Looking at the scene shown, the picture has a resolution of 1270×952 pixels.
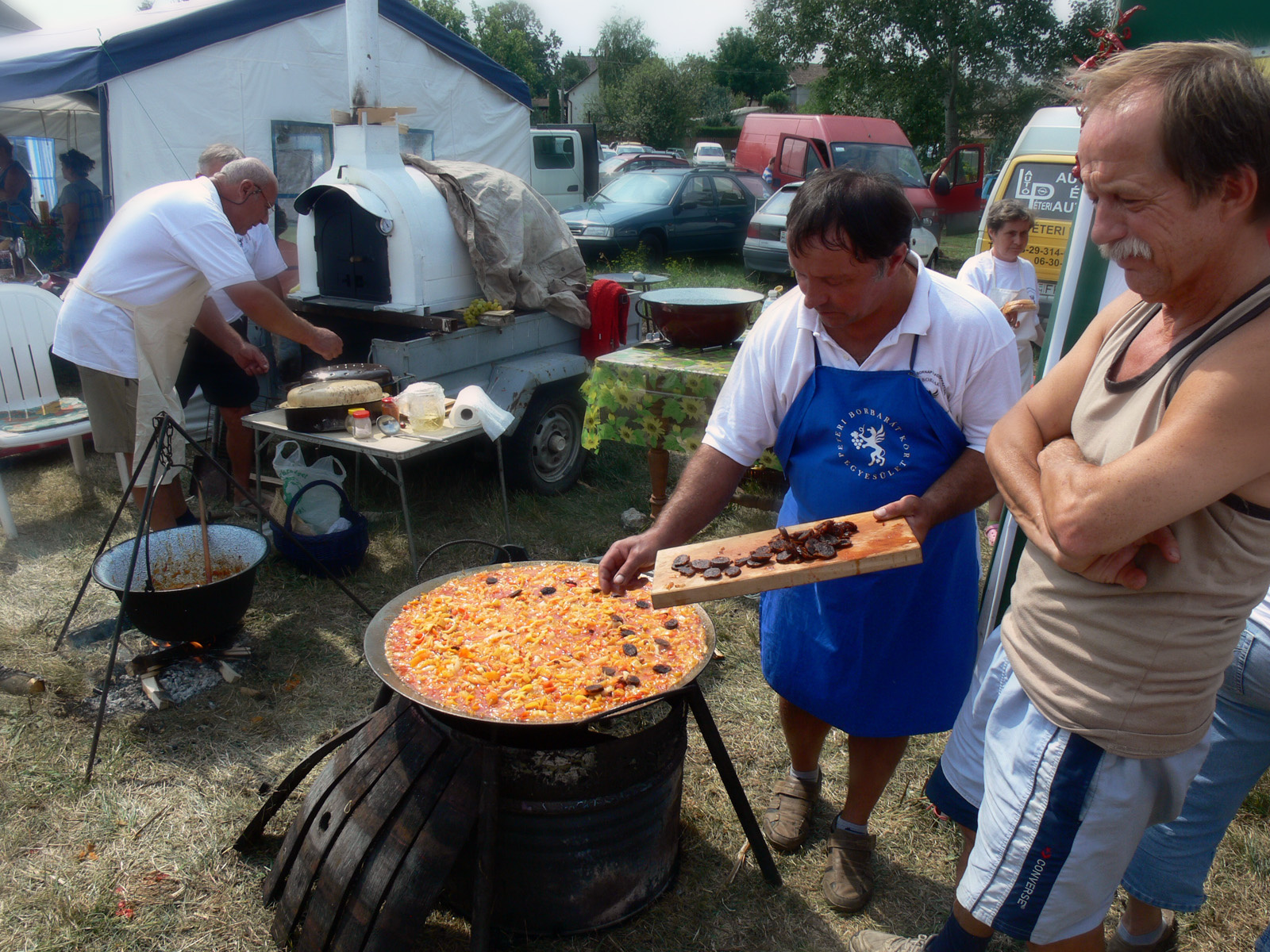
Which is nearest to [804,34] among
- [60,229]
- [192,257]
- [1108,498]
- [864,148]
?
[864,148]

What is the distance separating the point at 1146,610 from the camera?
145cm

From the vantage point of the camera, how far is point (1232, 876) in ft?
9.09

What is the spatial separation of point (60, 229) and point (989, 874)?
34.0 ft

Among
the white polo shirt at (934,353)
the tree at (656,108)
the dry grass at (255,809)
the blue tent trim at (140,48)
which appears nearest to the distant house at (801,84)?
the tree at (656,108)

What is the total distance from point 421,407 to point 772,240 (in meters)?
9.65

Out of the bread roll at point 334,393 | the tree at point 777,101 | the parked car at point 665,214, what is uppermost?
the tree at point 777,101

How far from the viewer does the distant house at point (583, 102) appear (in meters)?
44.3

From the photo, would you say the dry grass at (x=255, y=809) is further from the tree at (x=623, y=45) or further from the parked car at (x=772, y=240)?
the tree at (x=623, y=45)

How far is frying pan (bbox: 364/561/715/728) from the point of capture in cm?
210

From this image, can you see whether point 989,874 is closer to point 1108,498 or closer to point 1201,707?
point 1201,707

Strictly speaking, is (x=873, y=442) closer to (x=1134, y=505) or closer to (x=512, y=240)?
(x=1134, y=505)

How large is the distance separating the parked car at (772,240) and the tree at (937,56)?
1873 centimetres

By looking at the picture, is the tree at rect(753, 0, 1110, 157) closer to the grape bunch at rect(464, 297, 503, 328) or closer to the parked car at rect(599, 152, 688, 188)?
the parked car at rect(599, 152, 688, 188)

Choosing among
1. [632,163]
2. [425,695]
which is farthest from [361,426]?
[632,163]
